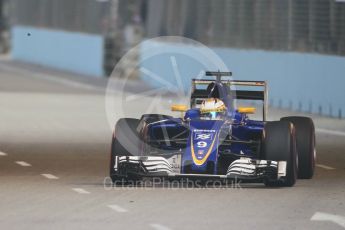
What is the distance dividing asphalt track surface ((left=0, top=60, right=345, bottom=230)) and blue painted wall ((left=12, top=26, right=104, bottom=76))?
26118 mm

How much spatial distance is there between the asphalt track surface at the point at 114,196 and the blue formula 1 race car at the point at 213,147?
230 mm

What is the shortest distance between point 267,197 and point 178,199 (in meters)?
1.06

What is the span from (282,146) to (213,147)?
2.72 ft

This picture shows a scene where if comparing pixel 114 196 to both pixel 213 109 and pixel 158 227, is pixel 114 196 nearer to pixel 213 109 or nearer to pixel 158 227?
pixel 213 109

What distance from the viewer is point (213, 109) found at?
17.6m

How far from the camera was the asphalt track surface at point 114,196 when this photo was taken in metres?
13.6

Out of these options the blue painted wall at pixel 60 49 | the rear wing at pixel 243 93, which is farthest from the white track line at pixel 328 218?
the blue painted wall at pixel 60 49

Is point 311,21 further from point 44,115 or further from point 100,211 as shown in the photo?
point 100,211

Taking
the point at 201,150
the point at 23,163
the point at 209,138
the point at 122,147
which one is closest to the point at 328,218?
the point at 201,150

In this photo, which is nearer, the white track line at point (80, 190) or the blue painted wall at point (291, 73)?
the white track line at point (80, 190)

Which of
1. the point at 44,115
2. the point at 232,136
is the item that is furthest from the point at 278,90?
the point at 232,136

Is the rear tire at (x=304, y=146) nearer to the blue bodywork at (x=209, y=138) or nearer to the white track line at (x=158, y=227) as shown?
the blue bodywork at (x=209, y=138)

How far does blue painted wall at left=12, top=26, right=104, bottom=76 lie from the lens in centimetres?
5259

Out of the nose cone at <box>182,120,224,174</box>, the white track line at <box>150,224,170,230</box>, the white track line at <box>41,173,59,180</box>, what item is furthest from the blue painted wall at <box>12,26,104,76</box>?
the white track line at <box>150,224,170,230</box>
